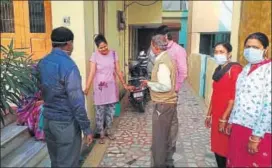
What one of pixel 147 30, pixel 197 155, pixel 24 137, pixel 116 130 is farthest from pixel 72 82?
pixel 147 30

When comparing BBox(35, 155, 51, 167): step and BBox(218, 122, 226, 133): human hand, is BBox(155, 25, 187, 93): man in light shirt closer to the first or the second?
BBox(218, 122, 226, 133): human hand

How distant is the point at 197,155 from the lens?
3.86m

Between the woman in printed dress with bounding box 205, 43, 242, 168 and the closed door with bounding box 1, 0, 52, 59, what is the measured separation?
2.82m

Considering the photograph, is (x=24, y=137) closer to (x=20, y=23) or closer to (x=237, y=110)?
(x=20, y=23)

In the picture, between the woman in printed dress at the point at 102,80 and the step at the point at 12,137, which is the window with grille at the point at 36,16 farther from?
the step at the point at 12,137

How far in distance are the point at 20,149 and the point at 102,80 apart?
1.47 metres

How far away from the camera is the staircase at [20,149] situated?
319 centimetres

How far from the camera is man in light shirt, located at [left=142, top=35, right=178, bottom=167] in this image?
9.90ft

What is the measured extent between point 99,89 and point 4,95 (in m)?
2.10

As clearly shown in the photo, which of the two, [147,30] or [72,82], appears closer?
[72,82]

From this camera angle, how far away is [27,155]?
336cm

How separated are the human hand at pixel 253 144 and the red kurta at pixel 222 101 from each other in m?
0.55

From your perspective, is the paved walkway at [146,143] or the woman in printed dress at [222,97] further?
the paved walkway at [146,143]

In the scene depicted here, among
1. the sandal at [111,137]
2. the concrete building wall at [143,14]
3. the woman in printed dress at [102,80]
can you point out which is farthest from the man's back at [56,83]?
the concrete building wall at [143,14]
